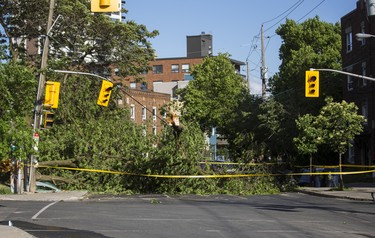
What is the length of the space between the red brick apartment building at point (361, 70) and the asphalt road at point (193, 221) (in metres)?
23.8

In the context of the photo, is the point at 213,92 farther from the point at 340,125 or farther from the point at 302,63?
the point at 340,125

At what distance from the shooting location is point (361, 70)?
139 ft

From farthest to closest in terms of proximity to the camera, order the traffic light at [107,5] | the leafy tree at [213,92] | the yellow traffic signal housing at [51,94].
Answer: the leafy tree at [213,92], the yellow traffic signal housing at [51,94], the traffic light at [107,5]

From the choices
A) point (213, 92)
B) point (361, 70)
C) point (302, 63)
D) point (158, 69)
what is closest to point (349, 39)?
point (361, 70)

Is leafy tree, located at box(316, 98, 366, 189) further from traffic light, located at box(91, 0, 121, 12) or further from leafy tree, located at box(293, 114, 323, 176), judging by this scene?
traffic light, located at box(91, 0, 121, 12)

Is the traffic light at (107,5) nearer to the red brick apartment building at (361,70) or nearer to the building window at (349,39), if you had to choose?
the red brick apartment building at (361,70)

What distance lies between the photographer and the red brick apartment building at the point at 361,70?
40625 millimetres

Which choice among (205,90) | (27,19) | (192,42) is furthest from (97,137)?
(192,42)

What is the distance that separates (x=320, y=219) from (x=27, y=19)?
90.4ft

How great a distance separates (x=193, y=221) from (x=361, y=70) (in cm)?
3201

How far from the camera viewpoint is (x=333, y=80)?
4859 cm

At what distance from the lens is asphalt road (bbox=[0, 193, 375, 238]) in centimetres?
1200

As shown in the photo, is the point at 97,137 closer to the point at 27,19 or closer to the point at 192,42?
the point at 27,19

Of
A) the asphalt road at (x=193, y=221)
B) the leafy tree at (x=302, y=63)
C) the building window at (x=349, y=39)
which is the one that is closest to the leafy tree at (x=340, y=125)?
the leafy tree at (x=302, y=63)
